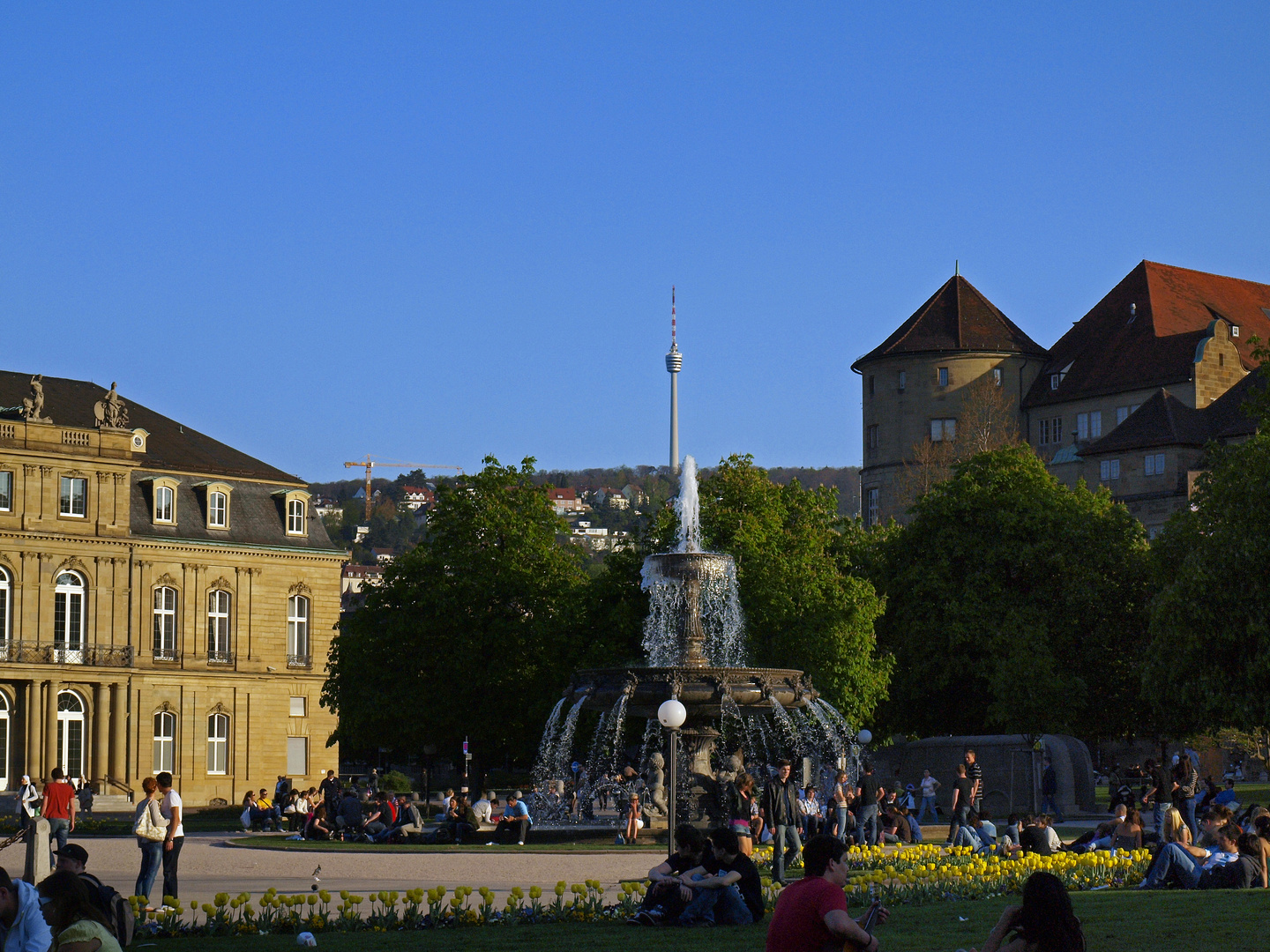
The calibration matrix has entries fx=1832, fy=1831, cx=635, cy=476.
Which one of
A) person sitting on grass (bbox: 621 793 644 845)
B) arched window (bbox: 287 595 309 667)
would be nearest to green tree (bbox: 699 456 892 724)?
person sitting on grass (bbox: 621 793 644 845)

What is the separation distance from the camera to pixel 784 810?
2302cm

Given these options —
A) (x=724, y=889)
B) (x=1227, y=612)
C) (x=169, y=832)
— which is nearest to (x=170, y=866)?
(x=169, y=832)

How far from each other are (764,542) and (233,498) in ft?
93.9

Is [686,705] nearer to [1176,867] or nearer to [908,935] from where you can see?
[1176,867]

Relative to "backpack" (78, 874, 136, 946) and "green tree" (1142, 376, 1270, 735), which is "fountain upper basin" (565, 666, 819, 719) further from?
"backpack" (78, 874, 136, 946)

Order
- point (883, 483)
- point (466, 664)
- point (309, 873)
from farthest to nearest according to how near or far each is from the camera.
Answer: point (883, 483)
point (466, 664)
point (309, 873)

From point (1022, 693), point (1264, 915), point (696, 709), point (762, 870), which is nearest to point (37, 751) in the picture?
point (1022, 693)

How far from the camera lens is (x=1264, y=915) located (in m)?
16.9

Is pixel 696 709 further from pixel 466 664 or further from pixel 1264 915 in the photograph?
pixel 466 664

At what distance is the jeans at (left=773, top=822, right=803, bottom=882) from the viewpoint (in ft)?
70.2

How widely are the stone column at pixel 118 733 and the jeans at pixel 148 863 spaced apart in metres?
48.3

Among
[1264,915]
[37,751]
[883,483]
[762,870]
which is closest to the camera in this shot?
[1264,915]

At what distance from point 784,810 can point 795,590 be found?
2706 centimetres

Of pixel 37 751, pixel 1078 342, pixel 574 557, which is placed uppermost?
pixel 1078 342
